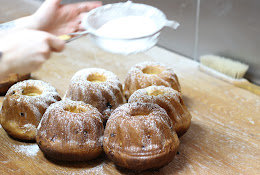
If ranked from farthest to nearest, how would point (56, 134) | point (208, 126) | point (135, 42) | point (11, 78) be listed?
point (11, 78)
point (208, 126)
point (135, 42)
point (56, 134)

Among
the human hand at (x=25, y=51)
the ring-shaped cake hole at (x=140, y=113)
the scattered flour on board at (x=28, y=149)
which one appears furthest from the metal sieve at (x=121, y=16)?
the scattered flour on board at (x=28, y=149)

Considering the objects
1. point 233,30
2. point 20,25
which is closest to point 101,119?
point 20,25

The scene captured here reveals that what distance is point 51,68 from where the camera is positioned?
2404mm

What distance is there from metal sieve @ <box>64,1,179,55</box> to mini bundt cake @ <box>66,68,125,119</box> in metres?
0.19

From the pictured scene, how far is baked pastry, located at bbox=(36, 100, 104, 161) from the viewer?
1539mm

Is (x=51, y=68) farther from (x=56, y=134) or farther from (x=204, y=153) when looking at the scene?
(x=204, y=153)

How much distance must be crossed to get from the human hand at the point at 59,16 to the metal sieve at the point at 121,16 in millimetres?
85

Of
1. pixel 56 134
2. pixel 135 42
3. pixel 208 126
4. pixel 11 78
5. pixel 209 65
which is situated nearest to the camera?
pixel 56 134

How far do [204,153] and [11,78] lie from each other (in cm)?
113

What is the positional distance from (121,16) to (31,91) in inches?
22.2

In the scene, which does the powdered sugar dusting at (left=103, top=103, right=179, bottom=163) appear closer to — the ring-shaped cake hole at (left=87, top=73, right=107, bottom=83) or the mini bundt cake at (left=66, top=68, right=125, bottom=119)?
the mini bundt cake at (left=66, top=68, right=125, bottom=119)

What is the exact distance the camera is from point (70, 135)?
5.06 ft

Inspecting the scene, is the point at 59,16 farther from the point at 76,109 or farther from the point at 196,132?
the point at 196,132

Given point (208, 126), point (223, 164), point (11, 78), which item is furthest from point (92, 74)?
point (223, 164)
